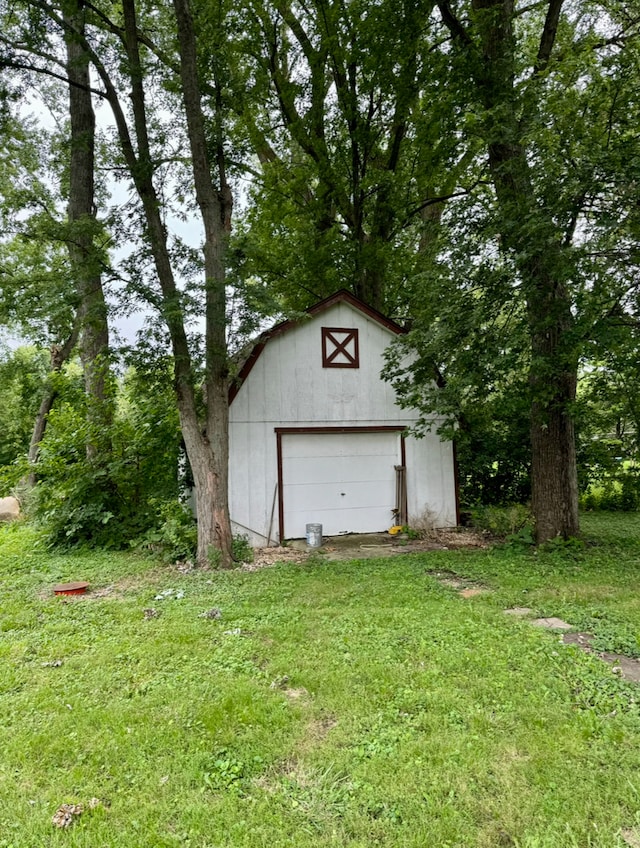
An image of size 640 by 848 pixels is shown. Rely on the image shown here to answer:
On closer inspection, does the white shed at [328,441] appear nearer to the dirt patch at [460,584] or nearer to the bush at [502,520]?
the bush at [502,520]

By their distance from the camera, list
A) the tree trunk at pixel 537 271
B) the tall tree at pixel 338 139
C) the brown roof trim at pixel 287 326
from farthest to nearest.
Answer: the tall tree at pixel 338 139, the brown roof trim at pixel 287 326, the tree trunk at pixel 537 271

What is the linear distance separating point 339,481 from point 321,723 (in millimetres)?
6598

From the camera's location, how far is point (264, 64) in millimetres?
11836

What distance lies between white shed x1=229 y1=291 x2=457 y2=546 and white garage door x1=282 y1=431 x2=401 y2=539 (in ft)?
0.06

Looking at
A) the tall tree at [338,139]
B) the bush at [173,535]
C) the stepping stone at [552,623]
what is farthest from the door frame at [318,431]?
the stepping stone at [552,623]

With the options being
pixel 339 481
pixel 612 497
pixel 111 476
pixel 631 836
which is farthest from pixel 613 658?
pixel 612 497

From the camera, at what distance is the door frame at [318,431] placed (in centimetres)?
888

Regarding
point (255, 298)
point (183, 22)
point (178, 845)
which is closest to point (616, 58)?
point (255, 298)

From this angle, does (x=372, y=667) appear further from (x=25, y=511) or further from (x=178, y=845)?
(x=25, y=511)

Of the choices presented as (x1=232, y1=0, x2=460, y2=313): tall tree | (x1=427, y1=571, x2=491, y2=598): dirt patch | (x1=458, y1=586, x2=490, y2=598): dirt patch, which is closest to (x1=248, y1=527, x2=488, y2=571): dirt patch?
(x1=427, y1=571, x2=491, y2=598): dirt patch

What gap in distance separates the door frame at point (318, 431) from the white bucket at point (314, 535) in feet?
1.74

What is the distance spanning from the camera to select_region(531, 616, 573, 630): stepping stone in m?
4.26

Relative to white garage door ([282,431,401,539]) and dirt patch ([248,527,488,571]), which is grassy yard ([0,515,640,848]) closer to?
dirt patch ([248,527,488,571])

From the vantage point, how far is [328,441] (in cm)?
946
